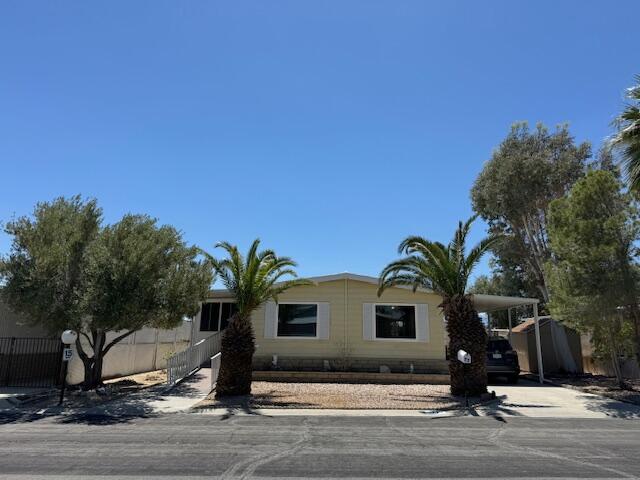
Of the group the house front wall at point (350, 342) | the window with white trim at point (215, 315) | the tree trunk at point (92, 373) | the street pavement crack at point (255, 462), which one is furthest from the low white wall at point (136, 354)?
the street pavement crack at point (255, 462)

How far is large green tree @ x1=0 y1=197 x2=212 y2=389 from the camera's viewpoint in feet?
44.3

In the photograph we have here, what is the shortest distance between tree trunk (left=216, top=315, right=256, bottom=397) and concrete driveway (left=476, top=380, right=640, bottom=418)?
20.7 ft

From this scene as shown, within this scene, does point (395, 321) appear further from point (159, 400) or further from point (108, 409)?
point (108, 409)

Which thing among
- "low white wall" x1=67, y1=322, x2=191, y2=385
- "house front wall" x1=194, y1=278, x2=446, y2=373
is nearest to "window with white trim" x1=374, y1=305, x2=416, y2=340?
"house front wall" x1=194, y1=278, x2=446, y2=373

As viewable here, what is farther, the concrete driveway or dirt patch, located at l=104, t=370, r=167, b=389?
dirt patch, located at l=104, t=370, r=167, b=389

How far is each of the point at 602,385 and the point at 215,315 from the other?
15.5 meters

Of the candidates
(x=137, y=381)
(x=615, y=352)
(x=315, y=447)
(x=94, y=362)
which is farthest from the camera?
(x=137, y=381)

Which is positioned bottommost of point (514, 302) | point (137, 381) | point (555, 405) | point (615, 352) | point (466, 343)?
point (555, 405)

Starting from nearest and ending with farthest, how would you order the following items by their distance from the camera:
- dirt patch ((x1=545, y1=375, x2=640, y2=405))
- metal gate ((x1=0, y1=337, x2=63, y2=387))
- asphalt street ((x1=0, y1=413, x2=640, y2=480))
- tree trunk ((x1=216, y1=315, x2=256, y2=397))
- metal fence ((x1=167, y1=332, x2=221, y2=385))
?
asphalt street ((x1=0, y1=413, x2=640, y2=480)) < tree trunk ((x1=216, y1=315, x2=256, y2=397)) < dirt patch ((x1=545, y1=375, x2=640, y2=405)) < metal fence ((x1=167, y1=332, x2=221, y2=385)) < metal gate ((x1=0, y1=337, x2=63, y2=387))

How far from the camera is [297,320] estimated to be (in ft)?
61.5

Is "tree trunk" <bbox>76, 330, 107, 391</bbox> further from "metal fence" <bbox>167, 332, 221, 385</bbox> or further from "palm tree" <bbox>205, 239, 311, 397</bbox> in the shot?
"palm tree" <bbox>205, 239, 311, 397</bbox>

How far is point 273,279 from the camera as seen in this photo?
14398mm

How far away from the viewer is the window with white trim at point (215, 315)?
2109 cm

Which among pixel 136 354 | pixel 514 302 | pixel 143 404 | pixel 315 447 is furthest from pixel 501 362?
pixel 136 354
